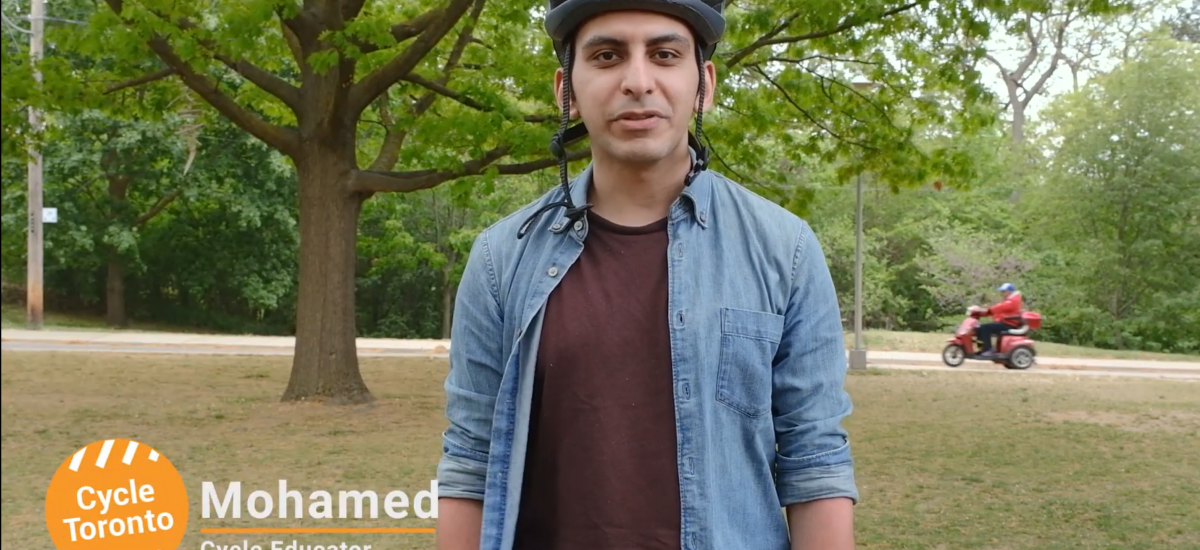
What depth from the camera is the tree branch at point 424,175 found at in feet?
38.2

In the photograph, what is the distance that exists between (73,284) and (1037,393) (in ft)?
77.1

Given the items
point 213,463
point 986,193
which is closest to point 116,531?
point 213,463

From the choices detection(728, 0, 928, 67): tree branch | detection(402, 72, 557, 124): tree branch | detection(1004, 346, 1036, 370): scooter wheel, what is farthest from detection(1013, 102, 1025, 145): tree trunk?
detection(402, 72, 557, 124): tree branch

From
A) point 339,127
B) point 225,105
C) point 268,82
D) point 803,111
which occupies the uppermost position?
point 268,82

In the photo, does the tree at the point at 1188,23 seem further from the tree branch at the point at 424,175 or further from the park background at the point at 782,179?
the tree branch at the point at 424,175

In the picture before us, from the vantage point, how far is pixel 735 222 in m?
1.76

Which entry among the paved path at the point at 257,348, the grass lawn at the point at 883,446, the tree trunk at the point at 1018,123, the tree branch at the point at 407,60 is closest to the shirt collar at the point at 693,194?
the grass lawn at the point at 883,446

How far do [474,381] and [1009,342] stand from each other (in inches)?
711

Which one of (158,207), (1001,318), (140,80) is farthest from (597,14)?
(158,207)

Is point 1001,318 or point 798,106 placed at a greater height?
point 798,106

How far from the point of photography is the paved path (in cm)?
1797

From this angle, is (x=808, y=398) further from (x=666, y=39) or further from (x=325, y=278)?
(x=325, y=278)

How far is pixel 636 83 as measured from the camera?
1685 mm

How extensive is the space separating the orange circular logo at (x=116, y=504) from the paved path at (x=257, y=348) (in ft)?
37.6
